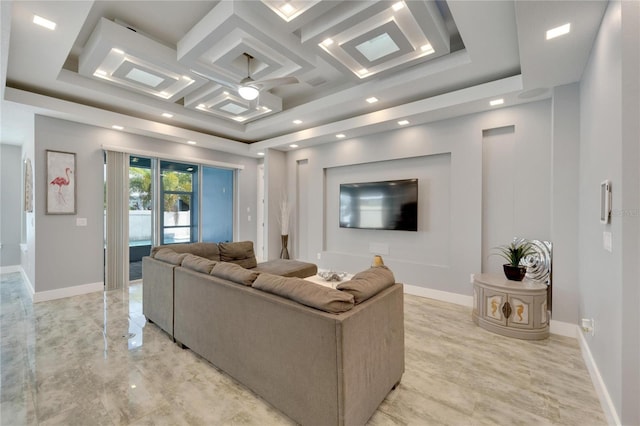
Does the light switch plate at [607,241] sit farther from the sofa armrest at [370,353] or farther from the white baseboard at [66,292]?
the white baseboard at [66,292]

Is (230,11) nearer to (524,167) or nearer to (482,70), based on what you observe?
(482,70)

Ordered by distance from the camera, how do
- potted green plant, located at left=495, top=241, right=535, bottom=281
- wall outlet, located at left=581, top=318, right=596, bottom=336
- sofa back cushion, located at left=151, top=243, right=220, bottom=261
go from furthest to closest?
1. sofa back cushion, located at left=151, top=243, right=220, bottom=261
2. potted green plant, located at left=495, top=241, right=535, bottom=281
3. wall outlet, located at left=581, top=318, right=596, bottom=336

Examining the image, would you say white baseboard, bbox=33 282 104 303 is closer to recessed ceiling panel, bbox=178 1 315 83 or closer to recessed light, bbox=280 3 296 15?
recessed ceiling panel, bbox=178 1 315 83

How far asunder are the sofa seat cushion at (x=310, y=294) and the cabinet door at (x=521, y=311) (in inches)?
90.9

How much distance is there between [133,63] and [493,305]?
497 centimetres

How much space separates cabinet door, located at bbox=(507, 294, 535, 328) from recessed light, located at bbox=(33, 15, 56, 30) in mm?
5176

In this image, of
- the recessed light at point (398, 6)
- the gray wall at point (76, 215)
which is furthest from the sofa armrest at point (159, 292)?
the recessed light at point (398, 6)

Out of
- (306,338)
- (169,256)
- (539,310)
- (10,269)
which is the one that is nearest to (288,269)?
(169,256)

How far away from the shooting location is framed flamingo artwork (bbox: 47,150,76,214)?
14.1 feet

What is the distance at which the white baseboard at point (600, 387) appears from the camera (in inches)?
68.3

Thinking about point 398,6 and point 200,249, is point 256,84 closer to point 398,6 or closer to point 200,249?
point 398,6

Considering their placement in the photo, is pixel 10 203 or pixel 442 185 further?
pixel 10 203

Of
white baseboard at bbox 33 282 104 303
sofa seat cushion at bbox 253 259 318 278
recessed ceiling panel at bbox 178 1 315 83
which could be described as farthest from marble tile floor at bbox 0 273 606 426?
recessed ceiling panel at bbox 178 1 315 83

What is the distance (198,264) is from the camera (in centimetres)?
262
